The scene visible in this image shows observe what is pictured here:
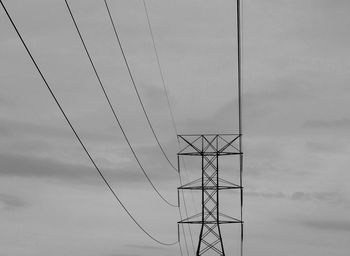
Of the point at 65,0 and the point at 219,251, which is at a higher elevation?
the point at 219,251

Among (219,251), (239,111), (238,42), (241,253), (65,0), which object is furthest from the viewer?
(241,253)

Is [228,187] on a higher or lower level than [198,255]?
higher

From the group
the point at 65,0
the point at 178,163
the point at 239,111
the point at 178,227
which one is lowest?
the point at 65,0

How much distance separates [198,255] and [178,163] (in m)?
6.83

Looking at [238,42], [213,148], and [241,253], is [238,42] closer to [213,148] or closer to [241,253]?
[213,148]

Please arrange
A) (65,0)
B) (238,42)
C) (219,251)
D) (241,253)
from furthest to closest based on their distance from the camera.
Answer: (241,253), (219,251), (238,42), (65,0)

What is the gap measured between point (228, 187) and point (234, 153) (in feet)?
7.08

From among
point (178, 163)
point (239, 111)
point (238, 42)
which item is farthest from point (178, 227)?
point (238, 42)

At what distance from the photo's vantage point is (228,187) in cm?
4459

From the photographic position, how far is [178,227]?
48.3 metres

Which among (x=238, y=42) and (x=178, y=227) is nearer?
(x=238, y=42)

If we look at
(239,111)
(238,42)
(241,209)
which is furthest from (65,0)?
(241,209)

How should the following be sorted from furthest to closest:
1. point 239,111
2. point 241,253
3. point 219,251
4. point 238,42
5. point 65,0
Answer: point 241,253 < point 219,251 < point 239,111 < point 238,42 < point 65,0

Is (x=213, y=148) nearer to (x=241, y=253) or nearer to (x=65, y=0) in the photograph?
(x=241, y=253)
